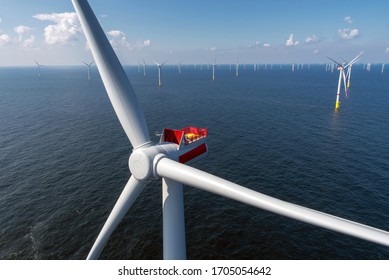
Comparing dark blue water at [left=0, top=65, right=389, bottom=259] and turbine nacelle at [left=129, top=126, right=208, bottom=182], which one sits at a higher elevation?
turbine nacelle at [left=129, top=126, right=208, bottom=182]

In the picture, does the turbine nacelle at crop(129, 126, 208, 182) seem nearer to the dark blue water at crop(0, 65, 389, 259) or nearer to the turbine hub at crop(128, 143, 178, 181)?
the turbine hub at crop(128, 143, 178, 181)

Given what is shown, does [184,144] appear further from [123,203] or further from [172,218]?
[123,203]

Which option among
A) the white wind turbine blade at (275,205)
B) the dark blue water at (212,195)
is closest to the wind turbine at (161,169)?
the white wind turbine blade at (275,205)

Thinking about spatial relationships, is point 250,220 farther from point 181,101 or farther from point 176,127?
point 181,101

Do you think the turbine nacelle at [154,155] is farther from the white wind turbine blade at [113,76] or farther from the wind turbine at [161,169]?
the white wind turbine blade at [113,76]

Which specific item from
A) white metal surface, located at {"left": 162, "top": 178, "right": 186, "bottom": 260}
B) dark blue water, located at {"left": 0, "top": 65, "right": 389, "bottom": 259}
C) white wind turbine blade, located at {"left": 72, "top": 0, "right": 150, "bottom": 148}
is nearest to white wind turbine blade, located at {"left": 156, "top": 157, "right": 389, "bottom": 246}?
white metal surface, located at {"left": 162, "top": 178, "right": 186, "bottom": 260}

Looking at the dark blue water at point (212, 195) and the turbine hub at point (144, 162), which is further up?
the turbine hub at point (144, 162)

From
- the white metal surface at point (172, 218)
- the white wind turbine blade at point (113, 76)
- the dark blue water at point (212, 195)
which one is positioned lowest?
the dark blue water at point (212, 195)

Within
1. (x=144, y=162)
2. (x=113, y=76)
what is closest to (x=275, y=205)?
(x=144, y=162)
